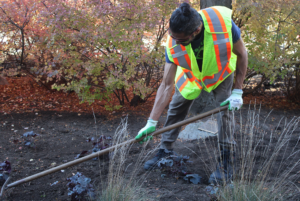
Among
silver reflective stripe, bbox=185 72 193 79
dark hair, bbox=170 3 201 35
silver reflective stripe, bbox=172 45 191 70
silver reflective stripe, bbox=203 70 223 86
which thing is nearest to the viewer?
dark hair, bbox=170 3 201 35

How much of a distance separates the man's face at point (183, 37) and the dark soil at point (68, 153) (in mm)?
879

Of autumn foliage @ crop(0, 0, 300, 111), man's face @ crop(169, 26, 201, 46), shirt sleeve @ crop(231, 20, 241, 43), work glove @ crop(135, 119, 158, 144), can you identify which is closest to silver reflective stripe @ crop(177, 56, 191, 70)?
man's face @ crop(169, 26, 201, 46)

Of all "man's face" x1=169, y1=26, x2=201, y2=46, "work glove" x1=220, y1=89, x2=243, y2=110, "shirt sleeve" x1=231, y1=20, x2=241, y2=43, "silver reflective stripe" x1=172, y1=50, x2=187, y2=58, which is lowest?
"work glove" x1=220, y1=89, x2=243, y2=110

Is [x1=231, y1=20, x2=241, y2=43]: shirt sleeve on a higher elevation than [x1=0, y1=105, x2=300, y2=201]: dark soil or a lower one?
higher

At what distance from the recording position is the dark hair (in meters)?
1.89

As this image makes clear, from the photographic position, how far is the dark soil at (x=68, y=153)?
221cm

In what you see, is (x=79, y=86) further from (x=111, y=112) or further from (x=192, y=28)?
(x=192, y=28)

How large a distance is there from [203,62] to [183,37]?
32 centimetres

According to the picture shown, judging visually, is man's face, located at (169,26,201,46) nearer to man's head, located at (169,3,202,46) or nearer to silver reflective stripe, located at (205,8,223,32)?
man's head, located at (169,3,202,46)

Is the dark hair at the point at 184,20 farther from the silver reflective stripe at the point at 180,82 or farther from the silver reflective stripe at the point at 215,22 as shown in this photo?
the silver reflective stripe at the point at 180,82

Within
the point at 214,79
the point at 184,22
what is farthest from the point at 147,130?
the point at 184,22

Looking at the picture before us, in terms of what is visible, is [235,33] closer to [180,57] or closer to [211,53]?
[211,53]

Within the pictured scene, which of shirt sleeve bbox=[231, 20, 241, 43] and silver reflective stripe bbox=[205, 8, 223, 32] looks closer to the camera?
silver reflective stripe bbox=[205, 8, 223, 32]

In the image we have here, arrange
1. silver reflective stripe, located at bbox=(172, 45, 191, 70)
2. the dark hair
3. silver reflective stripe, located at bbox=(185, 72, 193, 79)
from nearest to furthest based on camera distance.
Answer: the dark hair < silver reflective stripe, located at bbox=(172, 45, 191, 70) < silver reflective stripe, located at bbox=(185, 72, 193, 79)
